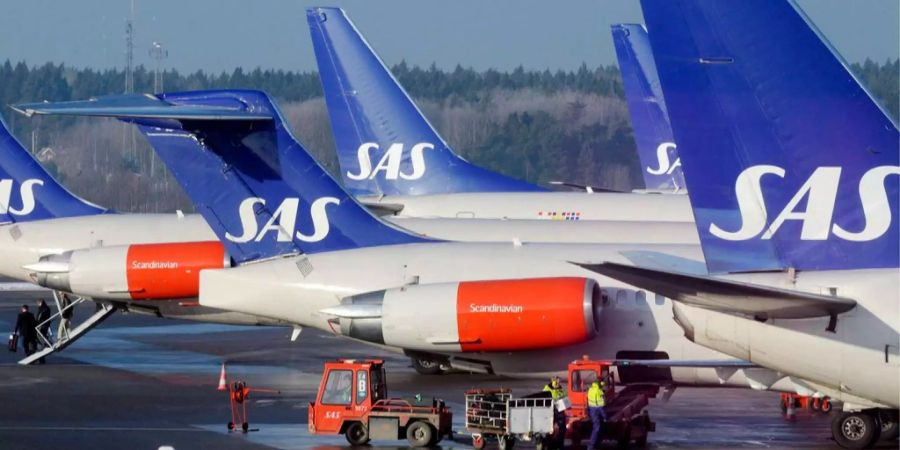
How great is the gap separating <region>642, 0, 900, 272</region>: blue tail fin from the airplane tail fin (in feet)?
41.4

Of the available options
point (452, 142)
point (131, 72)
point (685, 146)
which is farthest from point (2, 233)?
point (131, 72)

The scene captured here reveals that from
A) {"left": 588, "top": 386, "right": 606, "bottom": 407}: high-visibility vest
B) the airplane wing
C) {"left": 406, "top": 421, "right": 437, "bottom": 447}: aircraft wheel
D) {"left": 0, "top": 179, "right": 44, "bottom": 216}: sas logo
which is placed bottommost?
the airplane wing

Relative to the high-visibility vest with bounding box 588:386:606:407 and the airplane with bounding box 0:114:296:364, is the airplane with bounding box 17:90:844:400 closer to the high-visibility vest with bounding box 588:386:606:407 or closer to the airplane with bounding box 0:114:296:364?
the airplane with bounding box 0:114:296:364

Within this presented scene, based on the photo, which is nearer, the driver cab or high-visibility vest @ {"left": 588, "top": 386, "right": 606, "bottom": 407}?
high-visibility vest @ {"left": 588, "top": 386, "right": 606, "bottom": 407}

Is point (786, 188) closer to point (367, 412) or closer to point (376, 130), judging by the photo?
point (367, 412)

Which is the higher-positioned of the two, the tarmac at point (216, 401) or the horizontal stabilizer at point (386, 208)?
the horizontal stabilizer at point (386, 208)

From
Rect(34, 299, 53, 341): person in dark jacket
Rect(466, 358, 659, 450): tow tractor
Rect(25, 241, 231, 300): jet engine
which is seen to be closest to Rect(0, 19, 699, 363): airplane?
Rect(25, 241, 231, 300): jet engine

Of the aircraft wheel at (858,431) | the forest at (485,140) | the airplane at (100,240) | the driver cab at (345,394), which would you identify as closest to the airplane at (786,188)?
the aircraft wheel at (858,431)

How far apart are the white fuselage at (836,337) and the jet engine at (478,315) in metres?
9.23

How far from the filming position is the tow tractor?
21.0 meters

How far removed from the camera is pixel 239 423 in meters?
24.2

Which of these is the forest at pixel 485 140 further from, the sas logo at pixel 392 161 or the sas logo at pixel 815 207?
the sas logo at pixel 815 207

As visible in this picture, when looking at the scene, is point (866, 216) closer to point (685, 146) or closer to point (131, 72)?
point (685, 146)

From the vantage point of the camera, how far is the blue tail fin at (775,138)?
1477 centimetres
